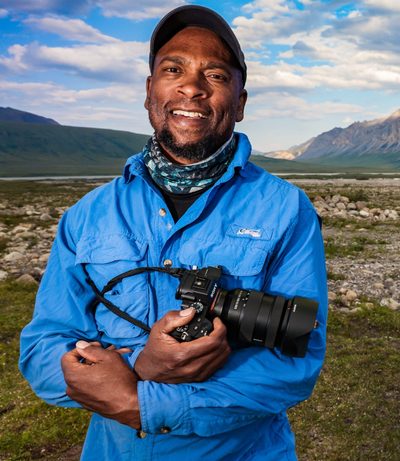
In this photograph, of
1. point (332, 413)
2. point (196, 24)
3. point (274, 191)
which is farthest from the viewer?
point (332, 413)

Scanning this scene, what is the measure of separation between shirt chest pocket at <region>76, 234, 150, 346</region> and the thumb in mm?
442

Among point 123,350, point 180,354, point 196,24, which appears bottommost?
point 123,350

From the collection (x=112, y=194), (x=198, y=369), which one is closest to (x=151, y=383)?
(x=198, y=369)

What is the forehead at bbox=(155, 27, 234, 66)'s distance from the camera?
3.02 meters

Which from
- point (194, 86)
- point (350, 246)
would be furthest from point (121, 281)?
point (350, 246)

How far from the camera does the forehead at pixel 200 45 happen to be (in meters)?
3.02

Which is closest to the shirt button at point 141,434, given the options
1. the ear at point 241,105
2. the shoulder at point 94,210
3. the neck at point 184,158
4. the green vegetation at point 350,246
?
the shoulder at point 94,210

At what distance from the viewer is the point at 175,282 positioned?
106 inches

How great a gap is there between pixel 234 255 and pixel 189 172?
0.59 metres

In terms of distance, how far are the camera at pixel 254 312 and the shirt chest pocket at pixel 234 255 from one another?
0.69ft

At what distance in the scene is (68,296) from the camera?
2.81 metres

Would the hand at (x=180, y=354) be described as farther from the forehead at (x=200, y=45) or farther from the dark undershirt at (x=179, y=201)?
the forehead at (x=200, y=45)

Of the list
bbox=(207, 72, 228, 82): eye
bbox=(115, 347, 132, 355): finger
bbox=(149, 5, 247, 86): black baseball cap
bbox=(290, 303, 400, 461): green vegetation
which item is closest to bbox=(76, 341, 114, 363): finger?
bbox=(115, 347, 132, 355): finger

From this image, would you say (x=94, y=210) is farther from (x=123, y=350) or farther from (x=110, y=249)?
(x=123, y=350)
